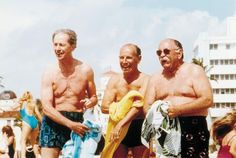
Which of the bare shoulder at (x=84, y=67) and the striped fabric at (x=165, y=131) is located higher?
the bare shoulder at (x=84, y=67)

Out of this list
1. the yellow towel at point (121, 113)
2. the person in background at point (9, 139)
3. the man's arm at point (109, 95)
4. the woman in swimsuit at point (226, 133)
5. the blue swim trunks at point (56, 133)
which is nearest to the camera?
the blue swim trunks at point (56, 133)

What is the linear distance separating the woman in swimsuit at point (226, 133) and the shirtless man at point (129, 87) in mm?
1321

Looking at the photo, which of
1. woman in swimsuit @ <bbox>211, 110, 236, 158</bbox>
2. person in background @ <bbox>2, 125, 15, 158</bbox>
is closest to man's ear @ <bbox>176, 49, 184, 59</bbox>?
woman in swimsuit @ <bbox>211, 110, 236, 158</bbox>

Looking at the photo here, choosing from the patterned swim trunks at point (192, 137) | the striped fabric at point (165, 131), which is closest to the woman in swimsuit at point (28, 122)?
the striped fabric at point (165, 131)

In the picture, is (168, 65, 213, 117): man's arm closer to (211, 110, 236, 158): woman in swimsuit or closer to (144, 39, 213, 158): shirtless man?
(144, 39, 213, 158): shirtless man

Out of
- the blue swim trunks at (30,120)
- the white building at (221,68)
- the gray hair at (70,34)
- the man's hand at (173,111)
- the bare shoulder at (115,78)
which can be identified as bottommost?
the man's hand at (173,111)

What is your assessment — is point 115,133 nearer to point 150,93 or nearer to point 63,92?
point 63,92

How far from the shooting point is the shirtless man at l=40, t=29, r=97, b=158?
8.46 meters

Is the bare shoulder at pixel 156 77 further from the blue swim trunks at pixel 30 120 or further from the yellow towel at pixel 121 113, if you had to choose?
the blue swim trunks at pixel 30 120

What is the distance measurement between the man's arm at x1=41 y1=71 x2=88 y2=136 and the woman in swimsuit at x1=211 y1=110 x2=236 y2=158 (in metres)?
2.19

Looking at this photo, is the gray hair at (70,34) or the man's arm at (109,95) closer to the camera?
the gray hair at (70,34)

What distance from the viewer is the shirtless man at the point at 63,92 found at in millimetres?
8461

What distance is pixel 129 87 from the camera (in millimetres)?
8945

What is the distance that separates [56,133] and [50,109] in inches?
10.8
